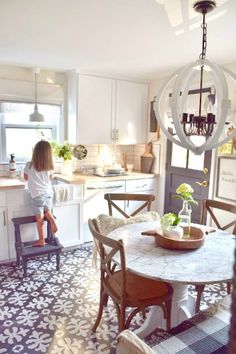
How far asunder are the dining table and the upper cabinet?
6.30 ft

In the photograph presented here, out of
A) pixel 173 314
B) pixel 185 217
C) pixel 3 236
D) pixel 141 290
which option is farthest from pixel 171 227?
pixel 3 236

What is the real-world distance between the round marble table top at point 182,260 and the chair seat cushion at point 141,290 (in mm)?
245

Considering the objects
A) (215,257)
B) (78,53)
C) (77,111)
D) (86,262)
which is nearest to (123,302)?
(215,257)

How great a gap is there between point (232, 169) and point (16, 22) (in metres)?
2.60

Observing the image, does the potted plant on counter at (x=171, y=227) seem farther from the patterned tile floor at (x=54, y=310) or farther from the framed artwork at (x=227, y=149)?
the framed artwork at (x=227, y=149)

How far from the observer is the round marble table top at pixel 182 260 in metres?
1.66

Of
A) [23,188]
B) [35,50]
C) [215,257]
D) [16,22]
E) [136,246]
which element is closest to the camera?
[215,257]

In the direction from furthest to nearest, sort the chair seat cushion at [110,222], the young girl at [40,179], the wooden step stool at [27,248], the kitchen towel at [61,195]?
the kitchen towel at [61,195], the young girl at [40,179], the wooden step stool at [27,248], the chair seat cushion at [110,222]

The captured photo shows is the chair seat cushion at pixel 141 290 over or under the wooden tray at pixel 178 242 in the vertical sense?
under

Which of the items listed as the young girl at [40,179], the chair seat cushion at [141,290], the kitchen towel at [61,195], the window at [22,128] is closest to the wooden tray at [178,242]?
the chair seat cushion at [141,290]

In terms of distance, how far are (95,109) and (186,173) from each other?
152 centimetres

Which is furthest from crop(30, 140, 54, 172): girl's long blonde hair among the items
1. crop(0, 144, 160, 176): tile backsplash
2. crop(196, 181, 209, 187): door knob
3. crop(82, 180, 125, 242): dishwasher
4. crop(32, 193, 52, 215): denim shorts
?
crop(196, 181, 209, 187): door knob

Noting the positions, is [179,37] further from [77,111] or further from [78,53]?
[77,111]

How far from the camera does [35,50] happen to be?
2.97 meters
